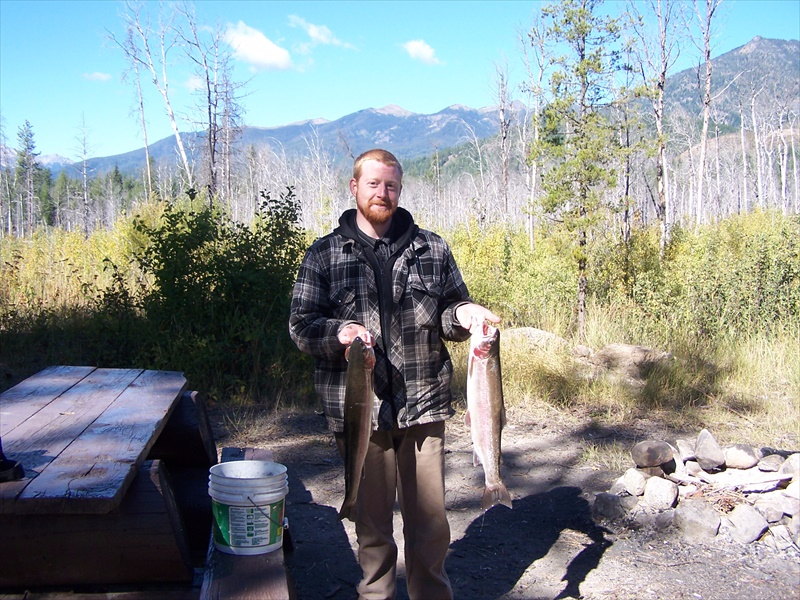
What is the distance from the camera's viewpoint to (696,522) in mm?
4500

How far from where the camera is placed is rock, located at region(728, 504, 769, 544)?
14.6 ft

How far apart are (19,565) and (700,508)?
400cm

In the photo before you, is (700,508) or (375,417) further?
(700,508)

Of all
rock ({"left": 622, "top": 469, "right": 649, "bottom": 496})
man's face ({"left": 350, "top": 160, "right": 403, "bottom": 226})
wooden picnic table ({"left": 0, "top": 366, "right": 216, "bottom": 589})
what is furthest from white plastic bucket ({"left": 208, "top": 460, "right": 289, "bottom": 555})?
rock ({"left": 622, "top": 469, "right": 649, "bottom": 496})

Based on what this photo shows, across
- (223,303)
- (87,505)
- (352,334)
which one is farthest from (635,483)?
(223,303)

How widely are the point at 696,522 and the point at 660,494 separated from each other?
0.32 m

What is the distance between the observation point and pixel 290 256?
8242mm

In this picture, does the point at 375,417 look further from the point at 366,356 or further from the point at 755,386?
the point at 755,386

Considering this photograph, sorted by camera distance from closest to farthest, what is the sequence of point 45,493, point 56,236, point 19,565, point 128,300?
point 45,493, point 19,565, point 128,300, point 56,236

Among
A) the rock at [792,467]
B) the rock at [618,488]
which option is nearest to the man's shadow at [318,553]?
the rock at [618,488]

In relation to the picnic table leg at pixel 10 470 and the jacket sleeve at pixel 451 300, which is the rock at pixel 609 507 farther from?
the picnic table leg at pixel 10 470

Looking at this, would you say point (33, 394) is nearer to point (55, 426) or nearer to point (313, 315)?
point (55, 426)

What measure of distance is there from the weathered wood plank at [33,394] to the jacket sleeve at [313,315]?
4.50 ft

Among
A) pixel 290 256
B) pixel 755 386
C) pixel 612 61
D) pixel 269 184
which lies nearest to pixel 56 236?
pixel 290 256
